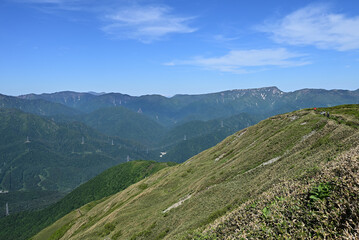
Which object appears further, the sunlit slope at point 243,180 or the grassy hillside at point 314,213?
the sunlit slope at point 243,180

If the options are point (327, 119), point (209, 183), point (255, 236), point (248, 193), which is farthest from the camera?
point (327, 119)

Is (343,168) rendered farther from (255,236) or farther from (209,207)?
(209,207)

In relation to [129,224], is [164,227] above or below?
above

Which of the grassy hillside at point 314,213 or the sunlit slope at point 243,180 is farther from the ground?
the grassy hillside at point 314,213

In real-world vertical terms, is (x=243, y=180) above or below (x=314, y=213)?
below

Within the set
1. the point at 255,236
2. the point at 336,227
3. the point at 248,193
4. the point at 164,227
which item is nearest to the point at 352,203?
the point at 336,227

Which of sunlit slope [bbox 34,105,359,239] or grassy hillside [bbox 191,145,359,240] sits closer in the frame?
grassy hillside [bbox 191,145,359,240]

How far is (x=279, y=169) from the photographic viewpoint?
3838 centimetres

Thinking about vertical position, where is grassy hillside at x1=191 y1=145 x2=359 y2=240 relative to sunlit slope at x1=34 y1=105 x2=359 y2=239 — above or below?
above

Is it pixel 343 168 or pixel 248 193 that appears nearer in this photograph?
pixel 343 168

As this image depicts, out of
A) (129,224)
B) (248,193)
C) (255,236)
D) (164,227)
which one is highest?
(255,236)

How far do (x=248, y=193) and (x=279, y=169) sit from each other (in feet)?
29.8

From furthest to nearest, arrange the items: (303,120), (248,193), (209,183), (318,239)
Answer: (303,120)
(209,183)
(248,193)
(318,239)

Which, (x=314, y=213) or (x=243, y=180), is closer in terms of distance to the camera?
(x=314, y=213)
